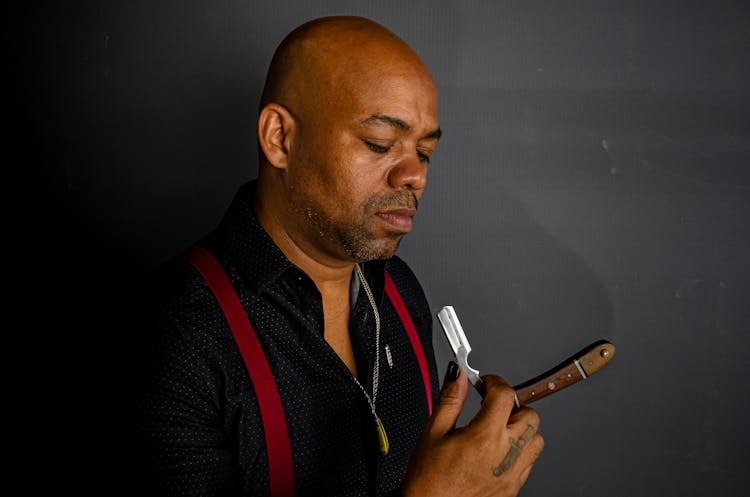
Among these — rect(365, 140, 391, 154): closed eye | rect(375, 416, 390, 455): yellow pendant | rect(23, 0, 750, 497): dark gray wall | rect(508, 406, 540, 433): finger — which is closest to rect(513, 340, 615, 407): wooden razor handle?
rect(508, 406, 540, 433): finger

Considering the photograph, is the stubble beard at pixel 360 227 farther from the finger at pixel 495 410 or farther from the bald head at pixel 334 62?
the finger at pixel 495 410

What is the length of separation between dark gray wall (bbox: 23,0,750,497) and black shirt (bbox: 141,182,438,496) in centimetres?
39

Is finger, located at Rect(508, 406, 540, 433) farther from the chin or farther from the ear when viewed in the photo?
the ear

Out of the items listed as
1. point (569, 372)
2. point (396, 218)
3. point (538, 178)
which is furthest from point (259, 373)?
point (538, 178)

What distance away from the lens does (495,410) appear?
2.48 feet

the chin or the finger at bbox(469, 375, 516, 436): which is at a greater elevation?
the chin

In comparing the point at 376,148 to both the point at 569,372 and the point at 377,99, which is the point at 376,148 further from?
the point at 569,372

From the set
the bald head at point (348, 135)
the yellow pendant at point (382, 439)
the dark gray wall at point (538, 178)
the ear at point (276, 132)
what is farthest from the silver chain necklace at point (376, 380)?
the dark gray wall at point (538, 178)

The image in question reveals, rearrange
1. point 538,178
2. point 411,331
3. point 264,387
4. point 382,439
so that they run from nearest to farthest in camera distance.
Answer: point 264,387
point 382,439
point 411,331
point 538,178

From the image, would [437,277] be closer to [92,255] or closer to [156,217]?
[156,217]

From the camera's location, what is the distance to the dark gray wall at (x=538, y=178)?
1289 mm

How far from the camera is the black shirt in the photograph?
0.81 meters

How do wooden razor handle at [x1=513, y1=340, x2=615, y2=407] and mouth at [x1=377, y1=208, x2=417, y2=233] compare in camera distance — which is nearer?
wooden razor handle at [x1=513, y1=340, x2=615, y2=407]

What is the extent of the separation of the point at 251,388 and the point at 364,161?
32 cm
